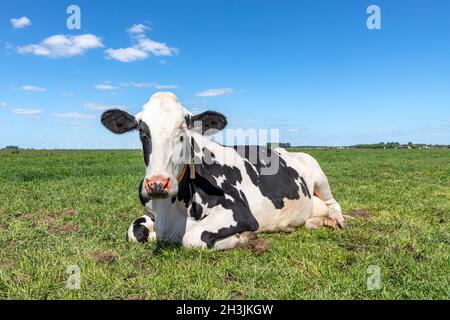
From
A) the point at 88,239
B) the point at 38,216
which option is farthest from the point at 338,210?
the point at 38,216

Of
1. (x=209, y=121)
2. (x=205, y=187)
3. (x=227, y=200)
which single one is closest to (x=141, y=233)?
(x=205, y=187)

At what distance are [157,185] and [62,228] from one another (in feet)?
9.88

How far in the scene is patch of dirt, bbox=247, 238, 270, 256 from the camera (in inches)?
192

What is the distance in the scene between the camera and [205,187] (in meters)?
5.51

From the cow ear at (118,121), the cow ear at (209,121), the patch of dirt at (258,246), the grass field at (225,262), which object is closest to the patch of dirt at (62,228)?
the grass field at (225,262)

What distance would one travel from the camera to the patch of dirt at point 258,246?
4.88m

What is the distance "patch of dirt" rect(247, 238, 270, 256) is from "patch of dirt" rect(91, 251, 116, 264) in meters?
1.63

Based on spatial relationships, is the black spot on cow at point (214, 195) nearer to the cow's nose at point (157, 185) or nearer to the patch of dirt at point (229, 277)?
the patch of dirt at point (229, 277)

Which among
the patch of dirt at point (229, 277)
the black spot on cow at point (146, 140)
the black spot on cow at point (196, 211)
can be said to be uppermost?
the black spot on cow at point (146, 140)

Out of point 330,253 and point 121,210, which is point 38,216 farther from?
point 330,253

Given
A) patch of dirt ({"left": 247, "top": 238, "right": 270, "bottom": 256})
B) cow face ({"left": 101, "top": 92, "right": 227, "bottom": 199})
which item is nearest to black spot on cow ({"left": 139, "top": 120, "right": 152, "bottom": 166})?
cow face ({"left": 101, "top": 92, "right": 227, "bottom": 199})

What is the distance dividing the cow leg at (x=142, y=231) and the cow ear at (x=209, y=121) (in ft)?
4.87

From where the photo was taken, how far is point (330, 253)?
15.5ft

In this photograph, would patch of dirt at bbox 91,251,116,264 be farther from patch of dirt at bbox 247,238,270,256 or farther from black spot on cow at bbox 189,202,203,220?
patch of dirt at bbox 247,238,270,256
